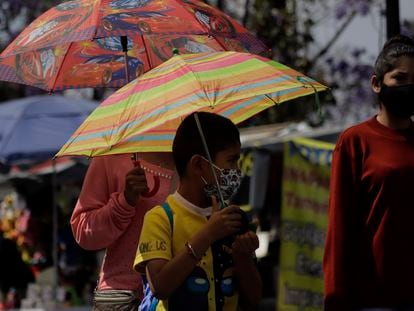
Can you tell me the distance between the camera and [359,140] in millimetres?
4371

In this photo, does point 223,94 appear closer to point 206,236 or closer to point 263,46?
point 206,236

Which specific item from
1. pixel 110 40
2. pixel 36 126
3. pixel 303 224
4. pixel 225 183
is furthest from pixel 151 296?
pixel 36 126

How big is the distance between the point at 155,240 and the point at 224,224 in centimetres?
28

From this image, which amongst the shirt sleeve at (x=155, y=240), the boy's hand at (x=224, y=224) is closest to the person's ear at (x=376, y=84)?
the boy's hand at (x=224, y=224)

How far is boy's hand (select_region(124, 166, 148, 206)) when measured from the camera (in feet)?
15.8

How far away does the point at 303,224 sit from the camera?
10.3 m

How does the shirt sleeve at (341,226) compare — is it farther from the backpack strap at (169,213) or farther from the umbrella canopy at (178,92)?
the backpack strap at (169,213)

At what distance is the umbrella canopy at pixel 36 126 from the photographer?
12.7m

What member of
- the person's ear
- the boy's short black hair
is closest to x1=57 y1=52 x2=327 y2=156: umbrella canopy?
the boy's short black hair

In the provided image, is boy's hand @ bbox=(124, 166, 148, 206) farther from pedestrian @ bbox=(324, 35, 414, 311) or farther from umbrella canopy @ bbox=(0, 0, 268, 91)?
pedestrian @ bbox=(324, 35, 414, 311)

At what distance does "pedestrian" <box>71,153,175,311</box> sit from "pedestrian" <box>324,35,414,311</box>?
93 centimetres

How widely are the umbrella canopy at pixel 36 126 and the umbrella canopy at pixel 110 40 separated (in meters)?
6.65

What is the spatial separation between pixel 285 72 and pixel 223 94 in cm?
39

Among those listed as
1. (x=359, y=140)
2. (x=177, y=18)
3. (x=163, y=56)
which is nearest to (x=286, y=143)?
(x=163, y=56)
